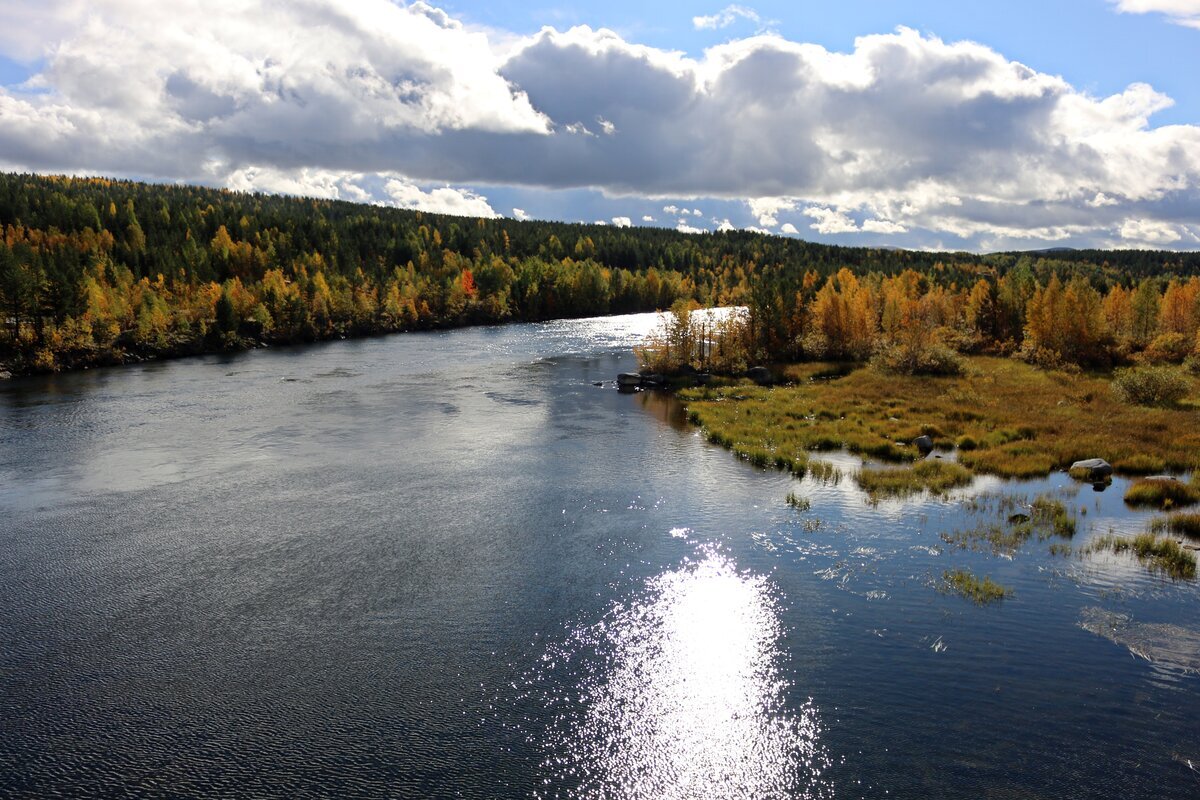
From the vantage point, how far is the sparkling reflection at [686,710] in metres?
19.0

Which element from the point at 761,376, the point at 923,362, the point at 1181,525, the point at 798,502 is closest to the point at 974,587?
the point at 798,502

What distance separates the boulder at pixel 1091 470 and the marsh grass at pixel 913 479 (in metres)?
6.19

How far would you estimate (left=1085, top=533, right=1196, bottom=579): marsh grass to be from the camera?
31062 millimetres

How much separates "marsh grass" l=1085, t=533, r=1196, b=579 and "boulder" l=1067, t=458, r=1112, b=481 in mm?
10904

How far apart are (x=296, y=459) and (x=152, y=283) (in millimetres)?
116320

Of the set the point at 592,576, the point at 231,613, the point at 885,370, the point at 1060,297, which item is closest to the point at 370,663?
the point at 231,613

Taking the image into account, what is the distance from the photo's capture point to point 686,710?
22.1 m

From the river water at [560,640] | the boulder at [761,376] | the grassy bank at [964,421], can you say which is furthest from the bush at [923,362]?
the river water at [560,640]

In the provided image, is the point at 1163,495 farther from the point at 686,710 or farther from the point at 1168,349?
the point at 1168,349

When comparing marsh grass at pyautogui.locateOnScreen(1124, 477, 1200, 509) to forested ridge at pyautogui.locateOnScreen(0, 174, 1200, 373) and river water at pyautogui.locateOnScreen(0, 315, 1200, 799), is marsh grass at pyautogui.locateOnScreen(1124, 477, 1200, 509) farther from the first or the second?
forested ridge at pyautogui.locateOnScreen(0, 174, 1200, 373)

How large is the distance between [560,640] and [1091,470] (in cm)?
3693

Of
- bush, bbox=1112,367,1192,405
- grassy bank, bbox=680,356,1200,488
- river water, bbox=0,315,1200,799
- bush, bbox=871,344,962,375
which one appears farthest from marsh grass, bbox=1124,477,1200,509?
bush, bbox=871,344,962,375

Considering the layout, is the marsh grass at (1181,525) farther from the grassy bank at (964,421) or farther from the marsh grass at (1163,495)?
the grassy bank at (964,421)

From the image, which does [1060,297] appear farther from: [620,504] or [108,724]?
[108,724]
